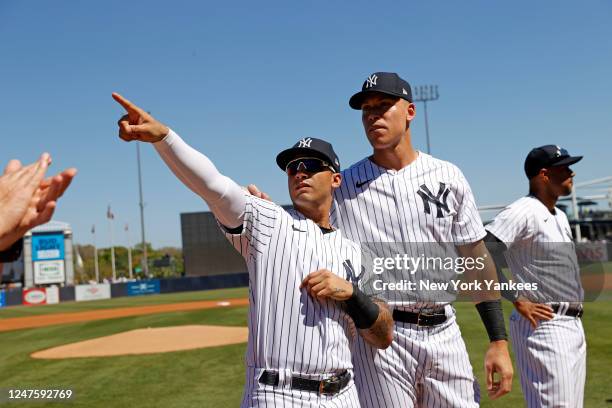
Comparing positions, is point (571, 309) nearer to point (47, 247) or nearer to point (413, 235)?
point (413, 235)

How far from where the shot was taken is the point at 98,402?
23.8ft

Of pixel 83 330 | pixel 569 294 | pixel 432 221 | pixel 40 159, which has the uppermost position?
pixel 40 159

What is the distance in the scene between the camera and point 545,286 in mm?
3986

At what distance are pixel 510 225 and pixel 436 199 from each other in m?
1.19

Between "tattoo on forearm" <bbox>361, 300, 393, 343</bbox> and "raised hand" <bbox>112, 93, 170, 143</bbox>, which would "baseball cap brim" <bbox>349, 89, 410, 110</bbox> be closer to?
"tattoo on forearm" <bbox>361, 300, 393, 343</bbox>

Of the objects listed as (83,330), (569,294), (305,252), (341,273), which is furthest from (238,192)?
(83,330)

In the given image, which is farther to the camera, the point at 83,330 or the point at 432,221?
the point at 83,330

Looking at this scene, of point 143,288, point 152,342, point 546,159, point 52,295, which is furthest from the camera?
point 143,288

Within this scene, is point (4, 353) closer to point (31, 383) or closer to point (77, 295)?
point (31, 383)

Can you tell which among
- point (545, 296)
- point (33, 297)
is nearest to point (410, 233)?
point (545, 296)

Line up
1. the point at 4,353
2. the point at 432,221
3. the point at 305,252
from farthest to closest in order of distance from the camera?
the point at 4,353
the point at 432,221
the point at 305,252

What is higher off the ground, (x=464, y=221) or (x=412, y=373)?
(x=464, y=221)

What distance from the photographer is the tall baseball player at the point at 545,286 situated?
12.2 ft

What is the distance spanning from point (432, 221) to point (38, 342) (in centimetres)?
1346
